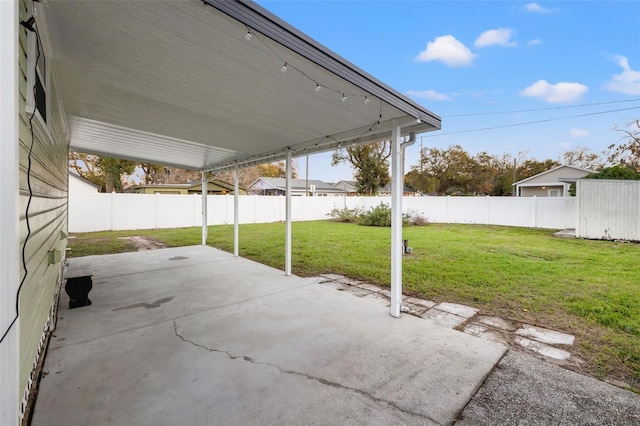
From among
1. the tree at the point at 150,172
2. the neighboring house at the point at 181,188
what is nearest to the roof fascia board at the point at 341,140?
the neighboring house at the point at 181,188

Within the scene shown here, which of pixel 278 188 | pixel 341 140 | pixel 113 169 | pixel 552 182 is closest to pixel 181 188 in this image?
pixel 113 169

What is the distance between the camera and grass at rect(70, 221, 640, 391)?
308cm

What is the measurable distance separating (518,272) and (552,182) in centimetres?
1822

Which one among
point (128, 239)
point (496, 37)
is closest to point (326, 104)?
point (128, 239)

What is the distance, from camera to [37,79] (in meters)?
2.00

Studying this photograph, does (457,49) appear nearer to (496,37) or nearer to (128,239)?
(496,37)

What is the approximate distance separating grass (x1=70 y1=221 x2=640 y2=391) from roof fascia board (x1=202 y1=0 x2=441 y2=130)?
9.49ft

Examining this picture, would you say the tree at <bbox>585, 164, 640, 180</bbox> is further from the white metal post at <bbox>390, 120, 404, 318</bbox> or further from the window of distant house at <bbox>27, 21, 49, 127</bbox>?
the window of distant house at <bbox>27, 21, 49, 127</bbox>

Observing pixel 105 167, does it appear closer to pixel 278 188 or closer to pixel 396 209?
pixel 278 188

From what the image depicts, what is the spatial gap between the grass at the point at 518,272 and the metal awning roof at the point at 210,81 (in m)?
2.55

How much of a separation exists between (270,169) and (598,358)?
123 ft

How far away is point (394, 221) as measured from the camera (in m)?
3.51

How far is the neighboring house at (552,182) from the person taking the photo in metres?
18.8

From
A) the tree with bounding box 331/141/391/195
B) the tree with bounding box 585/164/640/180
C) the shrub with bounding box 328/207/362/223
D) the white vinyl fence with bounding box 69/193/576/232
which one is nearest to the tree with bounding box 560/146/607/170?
the tree with bounding box 331/141/391/195
